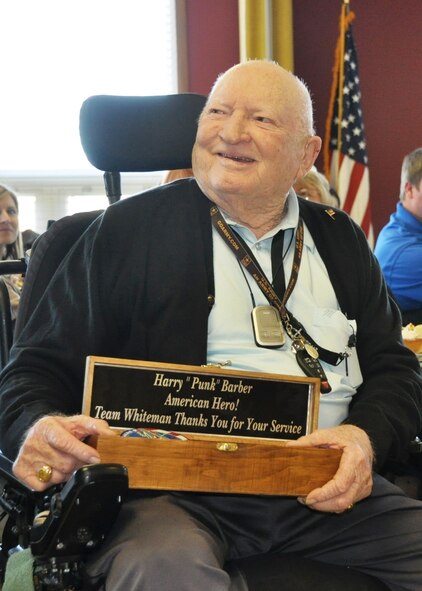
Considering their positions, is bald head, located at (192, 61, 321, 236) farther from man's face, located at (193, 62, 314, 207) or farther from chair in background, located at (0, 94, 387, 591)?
chair in background, located at (0, 94, 387, 591)

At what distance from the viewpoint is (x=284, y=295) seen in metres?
Answer: 1.89

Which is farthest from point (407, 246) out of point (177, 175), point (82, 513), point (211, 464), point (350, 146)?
point (82, 513)

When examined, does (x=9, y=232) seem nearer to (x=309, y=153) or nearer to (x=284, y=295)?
(x=309, y=153)

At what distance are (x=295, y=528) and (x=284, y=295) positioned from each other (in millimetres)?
490

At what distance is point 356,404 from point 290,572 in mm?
430

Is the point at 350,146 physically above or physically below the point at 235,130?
below

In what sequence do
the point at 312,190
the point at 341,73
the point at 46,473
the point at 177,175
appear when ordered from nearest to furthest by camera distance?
the point at 46,473 < the point at 177,175 < the point at 312,190 < the point at 341,73

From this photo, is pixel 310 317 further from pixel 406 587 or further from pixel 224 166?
pixel 406 587

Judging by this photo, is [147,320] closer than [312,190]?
Yes

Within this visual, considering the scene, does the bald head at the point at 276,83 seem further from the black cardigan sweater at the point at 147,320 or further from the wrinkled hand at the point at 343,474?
the wrinkled hand at the point at 343,474

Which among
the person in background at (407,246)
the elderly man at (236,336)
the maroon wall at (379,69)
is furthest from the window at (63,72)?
the elderly man at (236,336)

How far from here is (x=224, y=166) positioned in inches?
76.3

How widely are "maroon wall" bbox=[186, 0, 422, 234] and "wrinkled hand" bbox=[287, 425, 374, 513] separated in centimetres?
436

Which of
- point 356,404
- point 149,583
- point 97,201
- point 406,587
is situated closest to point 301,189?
point 97,201
